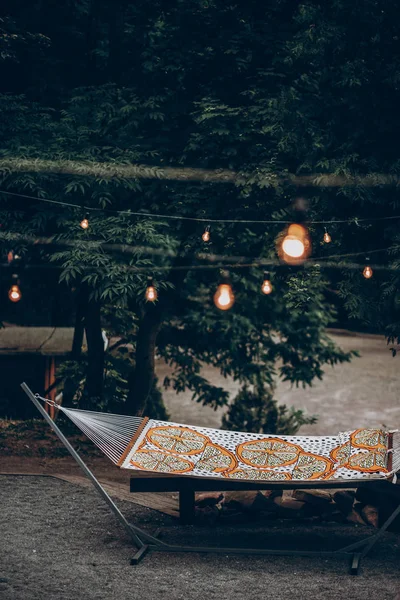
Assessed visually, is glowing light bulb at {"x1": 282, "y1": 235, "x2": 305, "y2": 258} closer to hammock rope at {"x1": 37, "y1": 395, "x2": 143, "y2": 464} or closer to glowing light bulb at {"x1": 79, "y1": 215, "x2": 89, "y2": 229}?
hammock rope at {"x1": 37, "y1": 395, "x2": 143, "y2": 464}

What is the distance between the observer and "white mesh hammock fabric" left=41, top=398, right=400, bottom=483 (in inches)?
346

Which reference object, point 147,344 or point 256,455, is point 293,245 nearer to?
point 256,455

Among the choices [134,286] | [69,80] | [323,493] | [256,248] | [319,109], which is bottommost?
[323,493]

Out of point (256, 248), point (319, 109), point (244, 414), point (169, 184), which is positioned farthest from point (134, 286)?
point (244, 414)

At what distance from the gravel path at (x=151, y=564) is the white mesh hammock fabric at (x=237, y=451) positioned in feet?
3.12

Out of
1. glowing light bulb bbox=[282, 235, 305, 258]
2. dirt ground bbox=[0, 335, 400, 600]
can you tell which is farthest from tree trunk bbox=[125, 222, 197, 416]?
glowing light bulb bbox=[282, 235, 305, 258]

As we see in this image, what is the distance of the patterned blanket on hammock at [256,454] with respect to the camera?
8.80 m

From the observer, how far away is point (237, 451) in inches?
373

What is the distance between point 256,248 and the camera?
14.9m

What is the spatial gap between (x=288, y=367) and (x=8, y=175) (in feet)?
26.8

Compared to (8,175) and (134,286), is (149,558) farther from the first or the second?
(8,175)

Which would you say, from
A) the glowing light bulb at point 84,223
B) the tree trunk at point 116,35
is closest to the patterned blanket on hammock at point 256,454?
the glowing light bulb at point 84,223

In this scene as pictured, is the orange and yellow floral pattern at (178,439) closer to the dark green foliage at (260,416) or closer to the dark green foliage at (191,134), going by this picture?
the dark green foliage at (191,134)

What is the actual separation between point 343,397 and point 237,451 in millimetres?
20180
